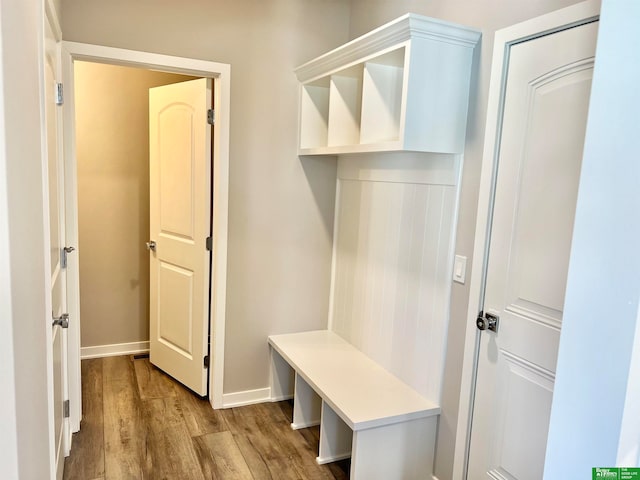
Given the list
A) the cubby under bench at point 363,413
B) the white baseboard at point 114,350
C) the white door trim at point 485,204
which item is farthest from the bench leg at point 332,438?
the white baseboard at point 114,350

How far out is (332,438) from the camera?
2.47 meters

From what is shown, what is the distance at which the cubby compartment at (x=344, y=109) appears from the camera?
103 inches

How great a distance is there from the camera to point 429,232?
221cm

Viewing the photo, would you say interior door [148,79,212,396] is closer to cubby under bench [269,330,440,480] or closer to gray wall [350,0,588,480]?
cubby under bench [269,330,440,480]

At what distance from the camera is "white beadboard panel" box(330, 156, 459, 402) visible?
7.09 ft

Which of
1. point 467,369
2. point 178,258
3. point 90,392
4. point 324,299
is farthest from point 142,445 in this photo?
point 467,369

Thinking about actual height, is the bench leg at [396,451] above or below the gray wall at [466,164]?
below

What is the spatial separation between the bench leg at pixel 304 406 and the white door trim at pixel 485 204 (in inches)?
38.7

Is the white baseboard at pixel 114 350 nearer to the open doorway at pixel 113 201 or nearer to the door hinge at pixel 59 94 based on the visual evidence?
the open doorway at pixel 113 201

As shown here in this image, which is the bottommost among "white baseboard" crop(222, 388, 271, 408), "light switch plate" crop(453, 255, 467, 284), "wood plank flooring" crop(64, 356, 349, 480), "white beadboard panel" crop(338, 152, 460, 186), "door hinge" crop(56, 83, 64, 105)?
"wood plank flooring" crop(64, 356, 349, 480)

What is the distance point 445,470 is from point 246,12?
8.65ft

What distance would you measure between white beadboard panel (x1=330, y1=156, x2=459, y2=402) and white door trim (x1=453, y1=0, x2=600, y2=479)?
165 mm

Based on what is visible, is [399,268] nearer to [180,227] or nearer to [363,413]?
[363,413]

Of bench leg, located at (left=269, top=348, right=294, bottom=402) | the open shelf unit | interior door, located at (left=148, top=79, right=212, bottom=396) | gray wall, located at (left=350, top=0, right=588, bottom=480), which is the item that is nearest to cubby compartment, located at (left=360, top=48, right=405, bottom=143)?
the open shelf unit
